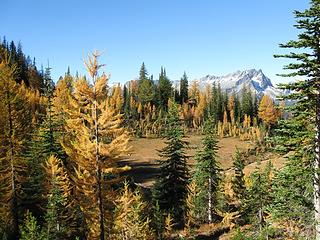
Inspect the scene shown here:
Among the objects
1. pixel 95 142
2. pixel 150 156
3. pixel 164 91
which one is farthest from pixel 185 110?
pixel 95 142

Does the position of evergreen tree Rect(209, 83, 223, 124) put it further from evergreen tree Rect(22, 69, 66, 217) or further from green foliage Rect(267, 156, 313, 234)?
green foliage Rect(267, 156, 313, 234)

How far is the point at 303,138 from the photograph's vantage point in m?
16.5

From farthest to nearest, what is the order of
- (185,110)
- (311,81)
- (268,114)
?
(185,110), (268,114), (311,81)

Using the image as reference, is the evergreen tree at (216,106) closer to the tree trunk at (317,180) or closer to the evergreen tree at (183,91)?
the evergreen tree at (183,91)

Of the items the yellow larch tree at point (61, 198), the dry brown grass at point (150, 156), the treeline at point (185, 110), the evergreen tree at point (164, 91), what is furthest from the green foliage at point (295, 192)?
the evergreen tree at point (164, 91)

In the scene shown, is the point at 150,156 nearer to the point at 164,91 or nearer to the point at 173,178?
the point at 164,91

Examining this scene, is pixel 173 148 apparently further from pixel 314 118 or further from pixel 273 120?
pixel 273 120

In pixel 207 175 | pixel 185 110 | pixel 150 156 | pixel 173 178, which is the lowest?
pixel 150 156

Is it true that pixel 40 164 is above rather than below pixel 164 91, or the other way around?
below

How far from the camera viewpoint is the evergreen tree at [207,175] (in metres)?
43.5

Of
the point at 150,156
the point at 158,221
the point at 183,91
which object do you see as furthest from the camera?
the point at 183,91

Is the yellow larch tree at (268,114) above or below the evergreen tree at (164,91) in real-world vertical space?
below

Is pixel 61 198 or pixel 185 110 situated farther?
pixel 185 110

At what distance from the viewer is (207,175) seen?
145 feet
